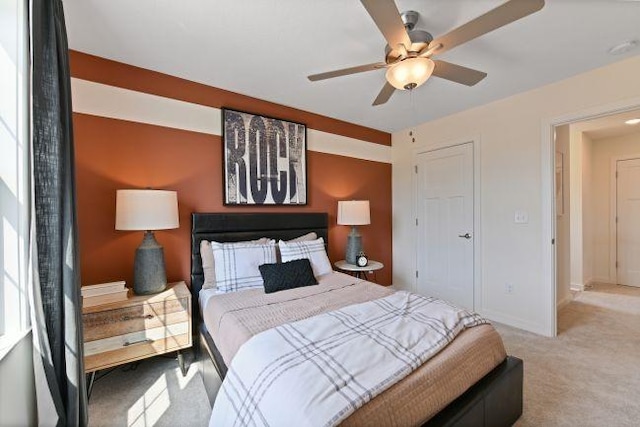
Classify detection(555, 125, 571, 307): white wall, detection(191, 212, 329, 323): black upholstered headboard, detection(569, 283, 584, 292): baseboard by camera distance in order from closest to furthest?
detection(191, 212, 329, 323): black upholstered headboard → detection(555, 125, 571, 307): white wall → detection(569, 283, 584, 292): baseboard

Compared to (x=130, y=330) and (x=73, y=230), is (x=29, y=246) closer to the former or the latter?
(x=73, y=230)

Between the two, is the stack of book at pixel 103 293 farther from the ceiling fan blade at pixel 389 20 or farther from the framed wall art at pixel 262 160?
the ceiling fan blade at pixel 389 20

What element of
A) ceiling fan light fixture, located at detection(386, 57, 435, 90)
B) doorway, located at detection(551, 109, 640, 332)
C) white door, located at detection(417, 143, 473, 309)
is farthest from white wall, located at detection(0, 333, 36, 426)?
doorway, located at detection(551, 109, 640, 332)

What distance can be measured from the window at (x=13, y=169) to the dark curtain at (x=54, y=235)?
0.17 feet

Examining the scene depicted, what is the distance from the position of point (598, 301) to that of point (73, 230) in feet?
18.5

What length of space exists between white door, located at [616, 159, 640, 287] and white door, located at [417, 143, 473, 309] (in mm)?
3250

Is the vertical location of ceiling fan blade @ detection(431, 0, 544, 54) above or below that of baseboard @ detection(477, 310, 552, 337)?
above

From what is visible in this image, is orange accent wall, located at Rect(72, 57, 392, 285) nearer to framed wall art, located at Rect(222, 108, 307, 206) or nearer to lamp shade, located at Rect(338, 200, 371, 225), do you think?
framed wall art, located at Rect(222, 108, 307, 206)

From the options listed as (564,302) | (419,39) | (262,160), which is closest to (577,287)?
(564,302)

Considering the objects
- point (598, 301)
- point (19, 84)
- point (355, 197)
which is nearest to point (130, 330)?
point (19, 84)

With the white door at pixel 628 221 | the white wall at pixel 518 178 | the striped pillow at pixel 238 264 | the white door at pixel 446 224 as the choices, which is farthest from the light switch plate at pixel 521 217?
the white door at pixel 628 221

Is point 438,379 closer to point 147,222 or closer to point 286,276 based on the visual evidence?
point 286,276

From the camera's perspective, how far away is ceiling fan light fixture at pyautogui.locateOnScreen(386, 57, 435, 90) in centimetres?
166

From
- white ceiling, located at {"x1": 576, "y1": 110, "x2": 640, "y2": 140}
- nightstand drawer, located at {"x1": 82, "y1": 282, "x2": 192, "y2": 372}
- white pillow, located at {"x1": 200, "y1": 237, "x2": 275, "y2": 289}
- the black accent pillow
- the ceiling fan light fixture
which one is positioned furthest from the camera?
white ceiling, located at {"x1": 576, "y1": 110, "x2": 640, "y2": 140}
